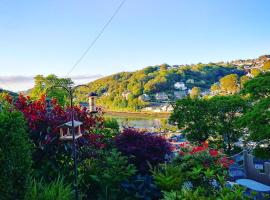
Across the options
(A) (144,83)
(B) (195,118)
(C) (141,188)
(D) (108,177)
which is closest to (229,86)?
(A) (144,83)

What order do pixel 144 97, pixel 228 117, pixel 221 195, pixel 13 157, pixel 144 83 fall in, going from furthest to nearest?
pixel 144 83 → pixel 144 97 → pixel 228 117 → pixel 13 157 → pixel 221 195

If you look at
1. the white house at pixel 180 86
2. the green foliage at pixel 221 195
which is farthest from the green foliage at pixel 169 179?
the white house at pixel 180 86

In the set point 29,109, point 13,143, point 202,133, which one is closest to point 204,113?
point 202,133

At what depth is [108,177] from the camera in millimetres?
6816

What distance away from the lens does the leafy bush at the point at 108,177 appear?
22.6 ft

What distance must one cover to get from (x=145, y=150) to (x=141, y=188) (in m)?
0.99

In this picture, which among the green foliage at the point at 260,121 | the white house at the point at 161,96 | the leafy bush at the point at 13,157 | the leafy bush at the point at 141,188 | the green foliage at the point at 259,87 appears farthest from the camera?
the white house at the point at 161,96

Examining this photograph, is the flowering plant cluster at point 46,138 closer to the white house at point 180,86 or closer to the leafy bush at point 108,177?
the leafy bush at point 108,177

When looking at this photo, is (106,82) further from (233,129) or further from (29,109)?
(29,109)

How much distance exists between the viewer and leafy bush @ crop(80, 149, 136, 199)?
6.88 meters

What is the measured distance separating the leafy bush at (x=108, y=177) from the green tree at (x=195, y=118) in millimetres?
15786

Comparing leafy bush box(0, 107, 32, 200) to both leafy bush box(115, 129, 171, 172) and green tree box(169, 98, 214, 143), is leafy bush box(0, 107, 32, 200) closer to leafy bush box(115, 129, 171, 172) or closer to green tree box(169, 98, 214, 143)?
leafy bush box(115, 129, 171, 172)

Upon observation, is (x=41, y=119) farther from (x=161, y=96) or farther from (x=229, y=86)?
(x=161, y=96)

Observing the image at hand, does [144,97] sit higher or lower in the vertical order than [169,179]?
lower
